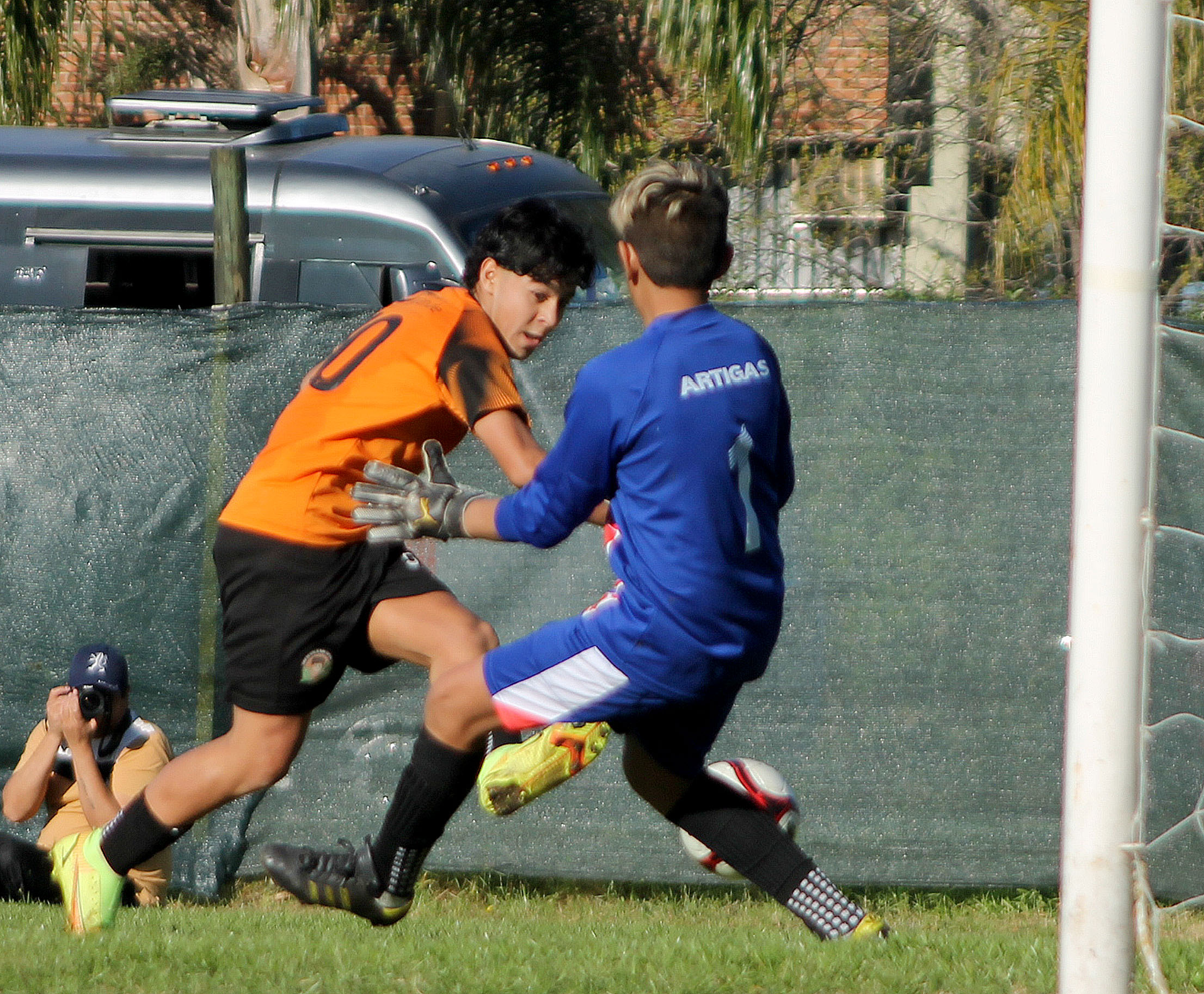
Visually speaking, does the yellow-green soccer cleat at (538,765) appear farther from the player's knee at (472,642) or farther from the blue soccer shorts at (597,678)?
the player's knee at (472,642)

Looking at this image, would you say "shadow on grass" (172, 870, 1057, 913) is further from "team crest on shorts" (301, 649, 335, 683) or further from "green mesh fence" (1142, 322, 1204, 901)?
"team crest on shorts" (301, 649, 335, 683)

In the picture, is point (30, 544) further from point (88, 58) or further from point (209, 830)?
point (88, 58)

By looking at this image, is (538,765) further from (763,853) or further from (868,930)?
(868,930)

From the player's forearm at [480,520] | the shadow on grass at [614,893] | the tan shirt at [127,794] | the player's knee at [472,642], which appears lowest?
the shadow on grass at [614,893]

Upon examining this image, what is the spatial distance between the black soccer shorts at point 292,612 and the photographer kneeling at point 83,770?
4.57 feet

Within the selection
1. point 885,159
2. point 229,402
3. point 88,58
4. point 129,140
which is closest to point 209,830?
point 229,402

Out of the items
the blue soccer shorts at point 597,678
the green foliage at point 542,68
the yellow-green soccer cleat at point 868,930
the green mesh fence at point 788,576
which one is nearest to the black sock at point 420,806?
the blue soccer shorts at point 597,678

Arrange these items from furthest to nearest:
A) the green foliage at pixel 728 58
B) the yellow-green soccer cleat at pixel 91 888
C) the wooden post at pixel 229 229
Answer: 1. the green foliage at pixel 728 58
2. the wooden post at pixel 229 229
3. the yellow-green soccer cleat at pixel 91 888

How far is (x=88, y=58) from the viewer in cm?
1456

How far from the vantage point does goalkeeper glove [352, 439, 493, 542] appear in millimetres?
3645

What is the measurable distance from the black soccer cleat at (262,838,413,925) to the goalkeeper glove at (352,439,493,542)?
0.89 meters

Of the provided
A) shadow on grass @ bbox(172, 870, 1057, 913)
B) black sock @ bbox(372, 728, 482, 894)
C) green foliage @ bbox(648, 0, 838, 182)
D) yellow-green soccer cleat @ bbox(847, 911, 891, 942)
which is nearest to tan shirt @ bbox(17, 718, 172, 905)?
shadow on grass @ bbox(172, 870, 1057, 913)

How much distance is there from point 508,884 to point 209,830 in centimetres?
113

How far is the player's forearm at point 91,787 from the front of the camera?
212 inches
